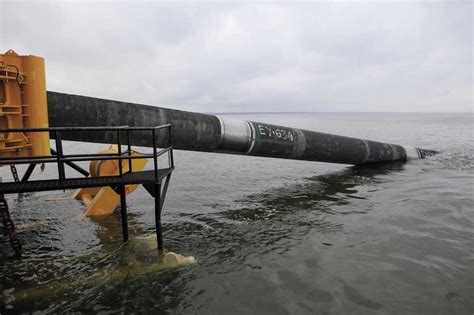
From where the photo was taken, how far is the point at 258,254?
6047 millimetres

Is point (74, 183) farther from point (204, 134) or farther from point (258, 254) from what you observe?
point (204, 134)

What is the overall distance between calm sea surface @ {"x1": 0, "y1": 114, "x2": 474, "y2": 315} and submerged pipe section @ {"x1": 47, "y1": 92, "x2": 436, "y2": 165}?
164cm

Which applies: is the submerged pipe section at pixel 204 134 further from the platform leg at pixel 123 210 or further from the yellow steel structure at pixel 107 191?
the platform leg at pixel 123 210

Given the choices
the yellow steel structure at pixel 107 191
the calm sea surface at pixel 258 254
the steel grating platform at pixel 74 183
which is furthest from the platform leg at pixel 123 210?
the yellow steel structure at pixel 107 191

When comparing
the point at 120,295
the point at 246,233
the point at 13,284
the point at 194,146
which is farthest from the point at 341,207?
the point at 13,284

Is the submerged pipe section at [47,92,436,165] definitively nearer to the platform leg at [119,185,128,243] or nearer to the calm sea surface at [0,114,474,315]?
the calm sea surface at [0,114,474,315]

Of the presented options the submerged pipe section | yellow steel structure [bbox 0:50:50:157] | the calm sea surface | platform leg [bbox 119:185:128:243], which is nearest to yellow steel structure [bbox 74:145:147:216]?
the calm sea surface

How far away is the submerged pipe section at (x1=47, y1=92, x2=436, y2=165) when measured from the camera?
678 centimetres

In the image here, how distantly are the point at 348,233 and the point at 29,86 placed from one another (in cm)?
649

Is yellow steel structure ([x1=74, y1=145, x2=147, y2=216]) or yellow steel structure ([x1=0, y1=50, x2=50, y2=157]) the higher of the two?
yellow steel structure ([x1=0, y1=50, x2=50, y2=157])

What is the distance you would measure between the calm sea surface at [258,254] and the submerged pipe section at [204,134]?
5.36 ft

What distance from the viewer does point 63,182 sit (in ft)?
16.1

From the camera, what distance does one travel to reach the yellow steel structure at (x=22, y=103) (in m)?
4.91

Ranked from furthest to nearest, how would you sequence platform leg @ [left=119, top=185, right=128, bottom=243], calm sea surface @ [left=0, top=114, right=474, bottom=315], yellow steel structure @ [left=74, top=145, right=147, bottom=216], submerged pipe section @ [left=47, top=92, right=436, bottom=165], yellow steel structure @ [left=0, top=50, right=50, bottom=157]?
1. yellow steel structure @ [left=74, top=145, right=147, bottom=216]
2. submerged pipe section @ [left=47, top=92, right=436, bottom=165]
3. platform leg @ [left=119, top=185, right=128, bottom=243]
4. yellow steel structure @ [left=0, top=50, right=50, bottom=157]
5. calm sea surface @ [left=0, top=114, right=474, bottom=315]
